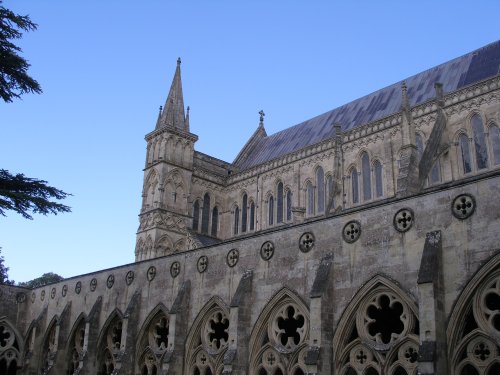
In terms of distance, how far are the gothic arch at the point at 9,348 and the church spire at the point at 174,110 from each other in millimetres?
16635

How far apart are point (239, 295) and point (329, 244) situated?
404 centimetres

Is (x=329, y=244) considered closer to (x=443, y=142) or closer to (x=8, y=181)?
(x=8, y=181)

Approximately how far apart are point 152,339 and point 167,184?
1640 cm

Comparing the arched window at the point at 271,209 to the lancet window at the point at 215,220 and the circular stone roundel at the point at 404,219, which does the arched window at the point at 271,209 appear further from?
the circular stone roundel at the point at 404,219

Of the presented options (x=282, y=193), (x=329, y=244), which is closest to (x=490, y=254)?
(x=329, y=244)

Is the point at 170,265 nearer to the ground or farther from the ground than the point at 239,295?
farther from the ground

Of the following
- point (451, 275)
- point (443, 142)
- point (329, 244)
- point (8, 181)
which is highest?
point (443, 142)

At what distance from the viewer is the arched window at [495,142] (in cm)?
2861

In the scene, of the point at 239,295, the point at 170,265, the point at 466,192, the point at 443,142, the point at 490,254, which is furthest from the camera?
the point at 443,142

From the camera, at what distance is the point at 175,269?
25766 millimetres

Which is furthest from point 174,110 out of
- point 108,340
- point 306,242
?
point 306,242

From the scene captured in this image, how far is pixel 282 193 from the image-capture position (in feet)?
127

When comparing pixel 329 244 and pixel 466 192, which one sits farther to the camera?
pixel 329 244

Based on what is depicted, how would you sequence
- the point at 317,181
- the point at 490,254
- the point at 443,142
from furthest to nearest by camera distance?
the point at 317,181
the point at 443,142
the point at 490,254
